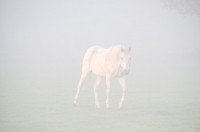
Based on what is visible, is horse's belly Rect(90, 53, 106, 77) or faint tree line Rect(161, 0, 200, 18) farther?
faint tree line Rect(161, 0, 200, 18)

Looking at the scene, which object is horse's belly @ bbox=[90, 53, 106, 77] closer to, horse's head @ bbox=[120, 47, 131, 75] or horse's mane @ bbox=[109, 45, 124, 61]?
horse's mane @ bbox=[109, 45, 124, 61]

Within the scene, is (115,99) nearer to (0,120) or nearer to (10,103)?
(10,103)

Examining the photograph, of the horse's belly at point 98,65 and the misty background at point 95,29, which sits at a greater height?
the misty background at point 95,29

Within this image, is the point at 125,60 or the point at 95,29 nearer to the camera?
the point at 125,60

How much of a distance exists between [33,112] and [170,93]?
17.2 ft

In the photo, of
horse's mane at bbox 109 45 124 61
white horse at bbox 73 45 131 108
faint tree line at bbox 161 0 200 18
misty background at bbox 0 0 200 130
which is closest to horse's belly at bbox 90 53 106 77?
white horse at bbox 73 45 131 108

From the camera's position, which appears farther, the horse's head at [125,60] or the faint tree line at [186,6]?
the faint tree line at [186,6]

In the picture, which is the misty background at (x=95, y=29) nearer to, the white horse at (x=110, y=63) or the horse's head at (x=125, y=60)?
the white horse at (x=110, y=63)

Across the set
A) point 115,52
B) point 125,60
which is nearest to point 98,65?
point 115,52

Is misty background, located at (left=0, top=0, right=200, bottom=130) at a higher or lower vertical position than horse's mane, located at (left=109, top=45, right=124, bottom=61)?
higher

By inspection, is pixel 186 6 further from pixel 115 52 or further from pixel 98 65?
pixel 115 52

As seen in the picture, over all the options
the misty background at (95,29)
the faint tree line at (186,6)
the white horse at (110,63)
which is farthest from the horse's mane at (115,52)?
the misty background at (95,29)

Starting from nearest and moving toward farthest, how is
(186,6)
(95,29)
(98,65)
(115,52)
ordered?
(115,52) < (98,65) < (186,6) < (95,29)

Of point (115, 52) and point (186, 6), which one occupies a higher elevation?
point (186, 6)
